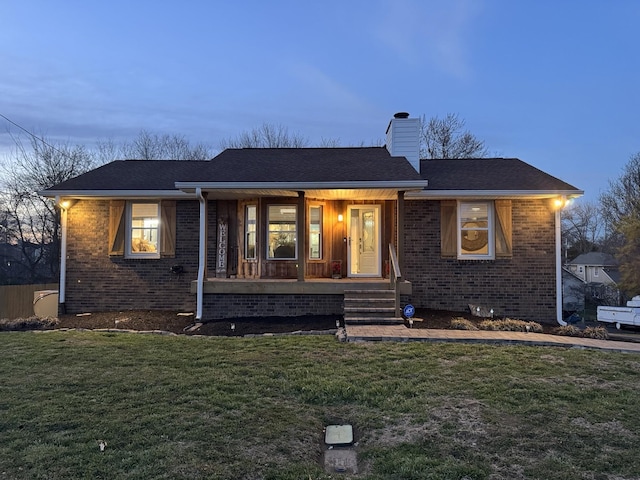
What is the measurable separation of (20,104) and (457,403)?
→ 27.8 meters

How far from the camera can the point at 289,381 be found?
504 cm

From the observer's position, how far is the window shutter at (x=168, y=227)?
10.7 metres

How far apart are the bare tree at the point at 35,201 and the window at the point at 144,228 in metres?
16.5

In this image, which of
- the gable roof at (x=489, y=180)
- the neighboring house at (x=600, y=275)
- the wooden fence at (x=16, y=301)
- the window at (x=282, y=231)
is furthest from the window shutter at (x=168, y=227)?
the neighboring house at (x=600, y=275)

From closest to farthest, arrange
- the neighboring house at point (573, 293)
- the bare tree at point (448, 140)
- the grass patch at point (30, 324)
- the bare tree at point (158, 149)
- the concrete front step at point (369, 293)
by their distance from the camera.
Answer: the grass patch at point (30, 324)
the concrete front step at point (369, 293)
the neighboring house at point (573, 293)
the bare tree at point (448, 140)
the bare tree at point (158, 149)

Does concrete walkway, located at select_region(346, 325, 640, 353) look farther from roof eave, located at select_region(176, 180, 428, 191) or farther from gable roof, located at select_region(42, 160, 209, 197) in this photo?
gable roof, located at select_region(42, 160, 209, 197)

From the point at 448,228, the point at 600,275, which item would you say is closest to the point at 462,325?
the point at 448,228

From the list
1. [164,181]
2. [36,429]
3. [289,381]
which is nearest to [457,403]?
[289,381]

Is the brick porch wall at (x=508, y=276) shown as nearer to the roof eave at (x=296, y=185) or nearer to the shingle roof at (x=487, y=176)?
the shingle roof at (x=487, y=176)

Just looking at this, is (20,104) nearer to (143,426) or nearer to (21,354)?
(21,354)

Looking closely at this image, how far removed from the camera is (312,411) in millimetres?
4254

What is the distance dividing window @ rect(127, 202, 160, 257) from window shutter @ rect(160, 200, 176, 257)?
18 centimetres

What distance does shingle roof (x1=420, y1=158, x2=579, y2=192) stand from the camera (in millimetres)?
10102

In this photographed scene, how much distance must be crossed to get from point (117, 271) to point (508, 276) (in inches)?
391
